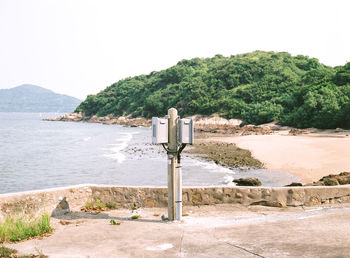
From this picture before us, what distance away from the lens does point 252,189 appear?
7.28m

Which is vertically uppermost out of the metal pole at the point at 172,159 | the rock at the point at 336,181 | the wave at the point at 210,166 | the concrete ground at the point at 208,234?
the metal pole at the point at 172,159

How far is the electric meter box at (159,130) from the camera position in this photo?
6221 mm

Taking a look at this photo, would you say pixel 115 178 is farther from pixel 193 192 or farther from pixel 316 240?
pixel 316 240

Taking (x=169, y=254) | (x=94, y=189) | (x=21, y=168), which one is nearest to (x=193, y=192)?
(x=94, y=189)

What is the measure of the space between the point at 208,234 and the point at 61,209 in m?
2.80

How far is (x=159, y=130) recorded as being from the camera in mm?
6273

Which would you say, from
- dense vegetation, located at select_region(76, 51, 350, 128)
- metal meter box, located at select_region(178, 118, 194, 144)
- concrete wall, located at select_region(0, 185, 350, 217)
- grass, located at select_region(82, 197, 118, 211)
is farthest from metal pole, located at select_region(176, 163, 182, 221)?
dense vegetation, located at select_region(76, 51, 350, 128)

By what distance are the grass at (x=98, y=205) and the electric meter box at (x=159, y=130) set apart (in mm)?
1787

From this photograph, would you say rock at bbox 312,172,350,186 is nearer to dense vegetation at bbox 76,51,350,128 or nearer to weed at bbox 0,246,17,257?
weed at bbox 0,246,17,257

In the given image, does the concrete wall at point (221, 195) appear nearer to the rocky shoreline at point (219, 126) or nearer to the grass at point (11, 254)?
the grass at point (11, 254)

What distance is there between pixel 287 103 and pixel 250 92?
18.9 metres

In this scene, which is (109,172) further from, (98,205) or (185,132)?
(185,132)

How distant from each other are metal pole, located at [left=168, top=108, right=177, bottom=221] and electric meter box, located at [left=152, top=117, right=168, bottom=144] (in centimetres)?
11

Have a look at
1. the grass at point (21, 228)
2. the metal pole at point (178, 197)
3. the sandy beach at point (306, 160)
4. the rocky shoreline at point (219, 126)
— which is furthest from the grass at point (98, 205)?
the rocky shoreline at point (219, 126)
